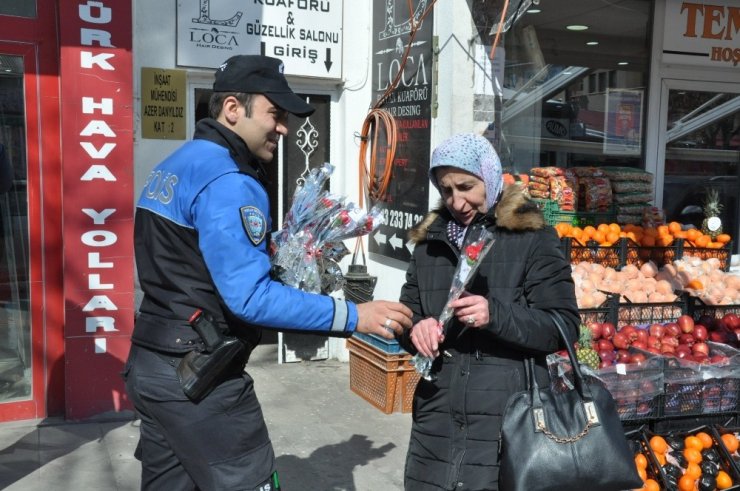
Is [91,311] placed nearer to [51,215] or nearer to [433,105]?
[51,215]

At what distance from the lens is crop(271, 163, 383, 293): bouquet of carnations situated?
284 centimetres

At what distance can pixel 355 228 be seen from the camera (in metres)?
3.09

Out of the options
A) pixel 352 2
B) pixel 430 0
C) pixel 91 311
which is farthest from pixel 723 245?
pixel 91 311

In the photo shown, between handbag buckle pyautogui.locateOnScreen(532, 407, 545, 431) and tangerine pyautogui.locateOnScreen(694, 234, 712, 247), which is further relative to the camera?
tangerine pyautogui.locateOnScreen(694, 234, 712, 247)

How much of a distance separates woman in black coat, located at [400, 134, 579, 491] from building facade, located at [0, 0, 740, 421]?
9.32 feet

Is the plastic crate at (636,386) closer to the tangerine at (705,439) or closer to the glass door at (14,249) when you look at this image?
the tangerine at (705,439)

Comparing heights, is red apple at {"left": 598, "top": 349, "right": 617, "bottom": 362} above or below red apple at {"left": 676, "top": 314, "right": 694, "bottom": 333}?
below

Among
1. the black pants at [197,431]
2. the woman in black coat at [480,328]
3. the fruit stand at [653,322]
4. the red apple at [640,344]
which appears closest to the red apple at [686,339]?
the fruit stand at [653,322]

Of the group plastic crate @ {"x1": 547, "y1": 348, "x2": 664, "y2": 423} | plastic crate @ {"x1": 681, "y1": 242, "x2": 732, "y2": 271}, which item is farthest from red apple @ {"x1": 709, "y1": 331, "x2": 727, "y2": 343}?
plastic crate @ {"x1": 681, "y1": 242, "x2": 732, "y2": 271}

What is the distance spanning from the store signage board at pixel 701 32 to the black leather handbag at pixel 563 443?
17.3 ft

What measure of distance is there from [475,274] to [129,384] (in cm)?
124

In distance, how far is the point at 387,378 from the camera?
5.80 m

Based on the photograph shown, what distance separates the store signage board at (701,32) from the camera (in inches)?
275

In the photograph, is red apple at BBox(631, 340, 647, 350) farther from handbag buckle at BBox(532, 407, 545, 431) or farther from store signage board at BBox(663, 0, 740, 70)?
store signage board at BBox(663, 0, 740, 70)
